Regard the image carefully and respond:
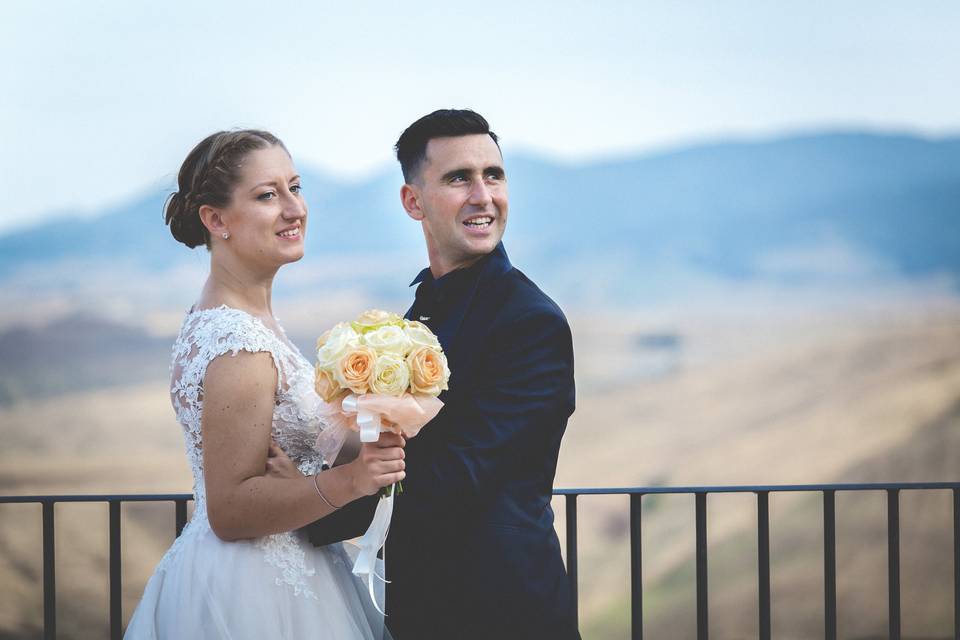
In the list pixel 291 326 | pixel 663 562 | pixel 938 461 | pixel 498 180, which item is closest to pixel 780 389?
pixel 938 461

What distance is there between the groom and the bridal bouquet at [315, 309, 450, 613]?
22 centimetres

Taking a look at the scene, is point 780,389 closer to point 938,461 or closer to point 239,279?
point 938,461

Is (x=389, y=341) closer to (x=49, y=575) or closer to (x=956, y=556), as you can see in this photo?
(x=49, y=575)

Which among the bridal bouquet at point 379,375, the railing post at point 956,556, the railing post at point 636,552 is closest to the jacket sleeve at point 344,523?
the bridal bouquet at point 379,375

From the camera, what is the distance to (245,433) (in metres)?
1.80

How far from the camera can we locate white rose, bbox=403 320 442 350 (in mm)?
1649

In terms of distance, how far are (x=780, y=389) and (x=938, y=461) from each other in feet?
4.33

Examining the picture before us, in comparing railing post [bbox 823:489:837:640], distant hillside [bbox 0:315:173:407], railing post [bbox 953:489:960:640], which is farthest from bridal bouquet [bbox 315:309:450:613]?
distant hillside [bbox 0:315:173:407]

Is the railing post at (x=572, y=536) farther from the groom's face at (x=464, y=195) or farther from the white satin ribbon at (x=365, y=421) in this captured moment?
the white satin ribbon at (x=365, y=421)

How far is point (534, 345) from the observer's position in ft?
6.26

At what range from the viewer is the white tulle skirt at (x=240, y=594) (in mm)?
1916

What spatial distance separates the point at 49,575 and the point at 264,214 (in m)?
1.39

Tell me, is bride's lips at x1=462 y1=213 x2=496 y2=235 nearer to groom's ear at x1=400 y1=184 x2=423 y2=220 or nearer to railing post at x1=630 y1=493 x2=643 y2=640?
groom's ear at x1=400 y1=184 x2=423 y2=220

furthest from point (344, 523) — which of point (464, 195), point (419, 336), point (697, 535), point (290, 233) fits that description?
point (697, 535)
